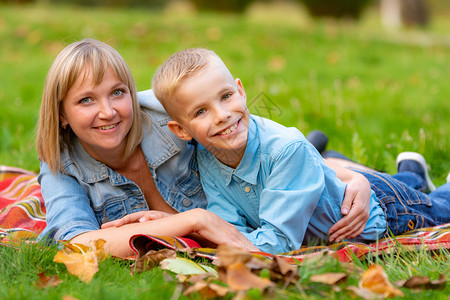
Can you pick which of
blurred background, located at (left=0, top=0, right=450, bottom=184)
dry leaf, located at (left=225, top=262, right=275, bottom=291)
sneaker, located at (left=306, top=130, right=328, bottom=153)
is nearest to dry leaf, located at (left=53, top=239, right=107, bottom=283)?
dry leaf, located at (left=225, top=262, right=275, bottom=291)

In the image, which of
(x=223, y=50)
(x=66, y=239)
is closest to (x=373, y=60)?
(x=223, y=50)

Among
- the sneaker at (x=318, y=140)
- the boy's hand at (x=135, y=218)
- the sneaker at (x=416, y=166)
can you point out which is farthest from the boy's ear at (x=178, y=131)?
the sneaker at (x=416, y=166)

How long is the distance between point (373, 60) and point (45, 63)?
527cm

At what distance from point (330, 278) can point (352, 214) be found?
81 centimetres

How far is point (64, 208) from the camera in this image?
8.69 feet

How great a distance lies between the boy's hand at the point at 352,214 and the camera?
2.60 meters

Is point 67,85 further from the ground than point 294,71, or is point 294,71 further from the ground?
point 67,85

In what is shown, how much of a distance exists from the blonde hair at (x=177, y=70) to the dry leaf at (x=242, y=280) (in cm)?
100

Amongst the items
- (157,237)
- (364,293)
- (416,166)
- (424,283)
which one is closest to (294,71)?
(416,166)

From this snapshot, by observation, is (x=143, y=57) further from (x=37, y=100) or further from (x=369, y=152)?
(x=369, y=152)

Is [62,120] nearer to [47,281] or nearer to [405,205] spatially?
[47,281]

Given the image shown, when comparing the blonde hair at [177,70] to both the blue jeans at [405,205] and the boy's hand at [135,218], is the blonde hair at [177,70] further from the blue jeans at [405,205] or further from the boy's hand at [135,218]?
the blue jeans at [405,205]

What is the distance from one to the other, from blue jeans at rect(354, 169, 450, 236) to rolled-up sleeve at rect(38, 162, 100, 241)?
1.51 metres

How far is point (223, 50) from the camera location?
8.74 metres
